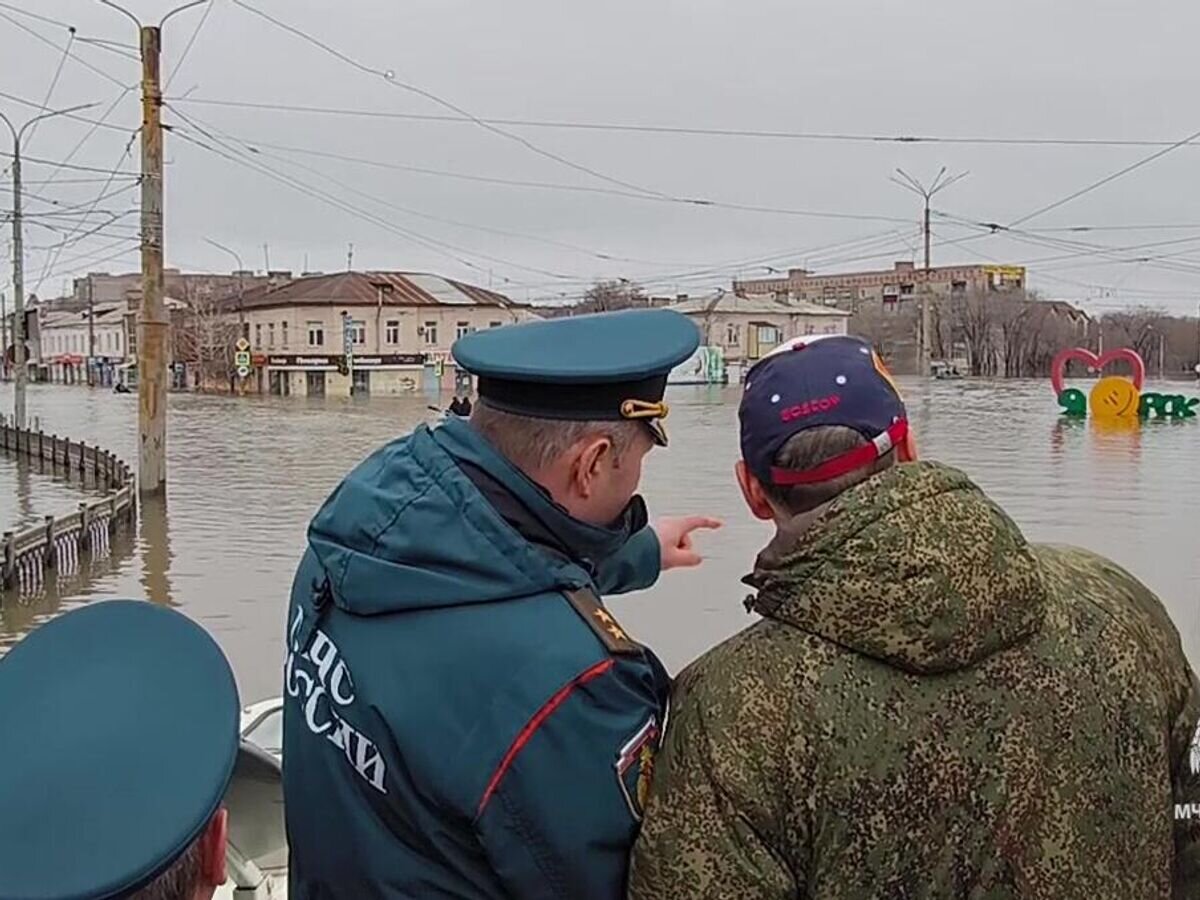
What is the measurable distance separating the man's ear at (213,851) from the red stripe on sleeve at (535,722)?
0.30 metres

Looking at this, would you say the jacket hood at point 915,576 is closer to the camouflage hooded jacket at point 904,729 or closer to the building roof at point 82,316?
the camouflage hooded jacket at point 904,729

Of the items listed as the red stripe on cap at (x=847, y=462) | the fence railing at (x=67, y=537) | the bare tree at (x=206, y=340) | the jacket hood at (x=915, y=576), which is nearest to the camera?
the jacket hood at (x=915, y=576)

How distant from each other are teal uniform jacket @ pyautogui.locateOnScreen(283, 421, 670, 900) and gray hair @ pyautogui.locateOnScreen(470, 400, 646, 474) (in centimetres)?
Answer: 2

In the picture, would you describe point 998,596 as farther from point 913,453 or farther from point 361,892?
point 361,892

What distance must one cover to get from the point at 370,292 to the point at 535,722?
242 ft

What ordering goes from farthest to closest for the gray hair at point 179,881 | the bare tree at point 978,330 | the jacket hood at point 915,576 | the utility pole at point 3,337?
the bare tree at point 978,330, the utility pole at point 3,337, the jacket hood at point 915,576, the gray hair at point 179,881

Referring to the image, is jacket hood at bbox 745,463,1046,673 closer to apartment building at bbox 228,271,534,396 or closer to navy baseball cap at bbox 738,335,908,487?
navy baseball cap at bbox 738,335,908,487

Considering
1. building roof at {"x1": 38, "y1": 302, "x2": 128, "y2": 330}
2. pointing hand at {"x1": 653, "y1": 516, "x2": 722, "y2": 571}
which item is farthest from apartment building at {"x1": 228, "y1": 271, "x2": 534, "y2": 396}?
pointing hand at {"x1": 653, "y1": 516, "x2": 722, "y2": 571}

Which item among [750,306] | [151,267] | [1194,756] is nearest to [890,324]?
[750,306]

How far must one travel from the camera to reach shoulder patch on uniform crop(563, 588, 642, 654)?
144 cm

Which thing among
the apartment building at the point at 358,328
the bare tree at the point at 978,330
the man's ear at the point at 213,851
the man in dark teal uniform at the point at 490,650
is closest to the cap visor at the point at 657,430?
the man in dark teal uniform at the point at 490,650

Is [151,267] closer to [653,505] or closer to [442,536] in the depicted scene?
[653,505]

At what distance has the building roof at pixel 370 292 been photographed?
72.7 meters

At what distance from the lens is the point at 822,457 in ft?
5.05
